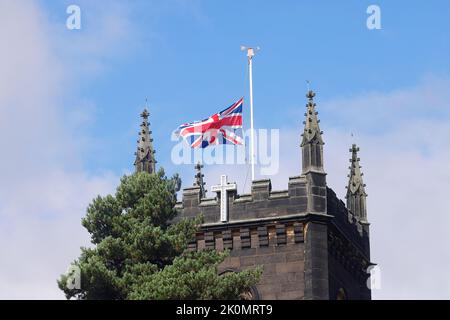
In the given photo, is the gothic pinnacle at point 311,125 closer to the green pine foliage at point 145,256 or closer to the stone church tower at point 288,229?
the stone church tower at point 288,229

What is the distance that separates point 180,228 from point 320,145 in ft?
40.7

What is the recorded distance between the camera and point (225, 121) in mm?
59188

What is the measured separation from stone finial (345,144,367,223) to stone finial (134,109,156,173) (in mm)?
9119

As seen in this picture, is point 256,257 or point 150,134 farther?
point 150,134

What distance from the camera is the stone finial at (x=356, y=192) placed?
64.2m

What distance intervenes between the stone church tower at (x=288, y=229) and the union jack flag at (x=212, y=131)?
164 centimetres

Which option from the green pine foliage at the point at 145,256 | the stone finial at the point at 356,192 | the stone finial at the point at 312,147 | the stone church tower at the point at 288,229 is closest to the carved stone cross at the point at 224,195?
the stone church tower at the point at 288,229

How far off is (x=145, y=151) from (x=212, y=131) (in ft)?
13.2

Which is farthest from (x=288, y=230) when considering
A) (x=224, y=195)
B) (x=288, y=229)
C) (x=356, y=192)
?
(x=356, y=192)

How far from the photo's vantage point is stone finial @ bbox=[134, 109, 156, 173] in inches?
2415

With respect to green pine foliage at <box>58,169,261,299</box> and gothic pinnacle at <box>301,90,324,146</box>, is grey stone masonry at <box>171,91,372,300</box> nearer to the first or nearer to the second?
gothic pinnacle at <box>301,90,324,146</box>

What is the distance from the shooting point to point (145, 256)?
46.0 m
